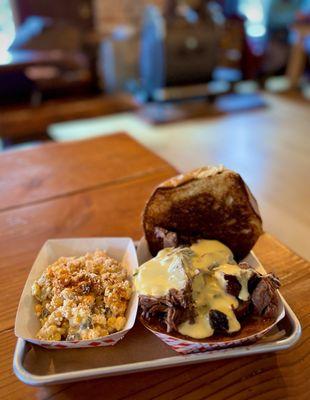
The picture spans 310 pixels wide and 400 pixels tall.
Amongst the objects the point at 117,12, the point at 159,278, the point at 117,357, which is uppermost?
the point at 117,12

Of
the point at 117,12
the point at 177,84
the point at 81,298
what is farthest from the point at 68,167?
the point at 117,12

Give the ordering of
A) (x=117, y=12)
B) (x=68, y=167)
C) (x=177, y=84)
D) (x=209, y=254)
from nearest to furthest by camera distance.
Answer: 1. (x=209, y=254)
2. (x=68, y=167)
3. (x=177, y=84)
4. (x=117, y=12)

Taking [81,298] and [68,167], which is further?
[68,167]

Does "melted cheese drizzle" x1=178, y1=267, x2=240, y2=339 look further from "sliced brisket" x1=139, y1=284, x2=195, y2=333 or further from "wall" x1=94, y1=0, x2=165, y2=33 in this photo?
"wall" x1=94, y1=0, x2=165, y2=33

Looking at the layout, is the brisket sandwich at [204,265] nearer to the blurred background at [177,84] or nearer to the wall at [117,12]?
the blurred background at [177,84]

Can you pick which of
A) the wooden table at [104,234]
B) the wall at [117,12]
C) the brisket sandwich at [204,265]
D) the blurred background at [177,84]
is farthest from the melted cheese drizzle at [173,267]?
the wall at [117,12]

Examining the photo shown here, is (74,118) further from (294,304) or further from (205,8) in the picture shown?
(294,304)

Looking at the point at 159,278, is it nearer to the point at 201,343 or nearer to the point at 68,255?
the point at 201,343
